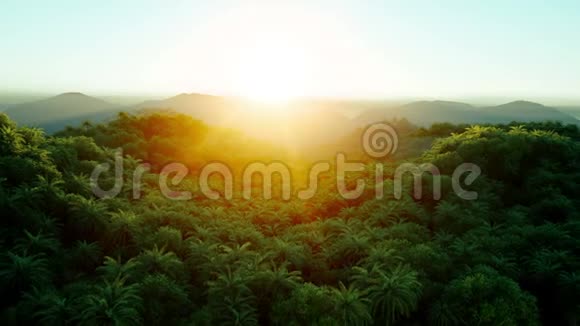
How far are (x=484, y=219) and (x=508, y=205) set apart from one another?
4938 mm

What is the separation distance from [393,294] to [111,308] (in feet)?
25.2

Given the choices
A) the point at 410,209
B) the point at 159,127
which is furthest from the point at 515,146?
the point at 159,127

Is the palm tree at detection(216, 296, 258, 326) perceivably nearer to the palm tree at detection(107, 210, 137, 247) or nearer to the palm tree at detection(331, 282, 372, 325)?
the palm tree at detection(331, 282, 372, 325)

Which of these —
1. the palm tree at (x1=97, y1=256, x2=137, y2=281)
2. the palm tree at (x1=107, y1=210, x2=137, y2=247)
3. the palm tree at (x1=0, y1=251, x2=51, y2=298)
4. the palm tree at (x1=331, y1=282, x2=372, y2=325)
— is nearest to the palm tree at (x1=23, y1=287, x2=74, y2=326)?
the palm tree at (x1=0, y1=251, x2=51, y2=298)

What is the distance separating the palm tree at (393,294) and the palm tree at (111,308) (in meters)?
6.53

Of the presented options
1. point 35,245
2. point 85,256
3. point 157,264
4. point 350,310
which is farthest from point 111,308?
point 350,310

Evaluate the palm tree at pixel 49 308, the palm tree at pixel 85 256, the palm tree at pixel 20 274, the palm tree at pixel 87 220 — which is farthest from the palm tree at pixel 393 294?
the palm tree at pixel 87 220

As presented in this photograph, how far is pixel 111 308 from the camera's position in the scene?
10445mm

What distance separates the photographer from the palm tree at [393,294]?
1155 cm

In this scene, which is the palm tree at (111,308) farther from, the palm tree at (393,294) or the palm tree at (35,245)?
the palm tree at (393,294)

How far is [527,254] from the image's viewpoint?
1491cm

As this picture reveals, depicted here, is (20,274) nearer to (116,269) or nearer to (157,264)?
(116,269)

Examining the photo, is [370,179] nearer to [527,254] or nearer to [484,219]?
[484,219]

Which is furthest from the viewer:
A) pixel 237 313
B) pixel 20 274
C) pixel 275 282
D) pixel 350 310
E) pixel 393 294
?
pixel 275 282
